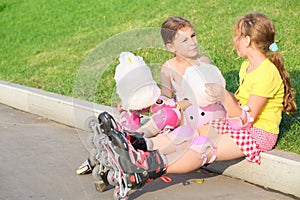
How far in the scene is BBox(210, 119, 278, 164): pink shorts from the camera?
437 centimetres

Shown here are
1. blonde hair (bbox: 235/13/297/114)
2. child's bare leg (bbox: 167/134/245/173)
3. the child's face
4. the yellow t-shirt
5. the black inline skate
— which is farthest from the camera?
the child's face

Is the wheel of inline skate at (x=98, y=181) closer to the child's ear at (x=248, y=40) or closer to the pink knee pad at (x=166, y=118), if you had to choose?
the pink knee pad at (x=166, y=118)

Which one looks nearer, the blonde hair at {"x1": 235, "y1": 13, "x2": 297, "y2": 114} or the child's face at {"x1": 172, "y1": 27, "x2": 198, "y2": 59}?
the blonde hair at {"x1": 235, "y1": 13, "x2": 297, "y2": 114}

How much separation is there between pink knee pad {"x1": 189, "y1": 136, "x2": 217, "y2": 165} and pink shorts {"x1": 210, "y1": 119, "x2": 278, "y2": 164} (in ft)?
0.54

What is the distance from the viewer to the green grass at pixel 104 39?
470cm

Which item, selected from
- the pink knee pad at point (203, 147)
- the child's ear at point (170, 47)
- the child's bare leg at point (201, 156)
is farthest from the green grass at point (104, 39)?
the pink knee pad at point (203, 147)

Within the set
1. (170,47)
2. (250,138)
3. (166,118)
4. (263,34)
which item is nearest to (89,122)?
(166,118)

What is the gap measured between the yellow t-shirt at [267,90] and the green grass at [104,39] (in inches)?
10.4

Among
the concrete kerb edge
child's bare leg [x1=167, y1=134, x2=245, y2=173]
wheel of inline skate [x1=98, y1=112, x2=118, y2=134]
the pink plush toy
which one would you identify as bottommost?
the concrete kerb edge

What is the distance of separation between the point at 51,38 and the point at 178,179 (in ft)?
25.2

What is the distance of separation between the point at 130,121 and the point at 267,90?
1.06 metres

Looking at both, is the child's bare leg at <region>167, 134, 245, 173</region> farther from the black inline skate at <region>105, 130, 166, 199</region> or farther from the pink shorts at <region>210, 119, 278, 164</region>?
the black inline skate at <region>105, 130, 166, 199</region>

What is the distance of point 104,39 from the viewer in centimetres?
1034

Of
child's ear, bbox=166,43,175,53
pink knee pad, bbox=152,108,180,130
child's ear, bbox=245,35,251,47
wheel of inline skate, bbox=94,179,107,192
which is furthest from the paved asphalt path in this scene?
child's ear, bbox=245,35,251,47
